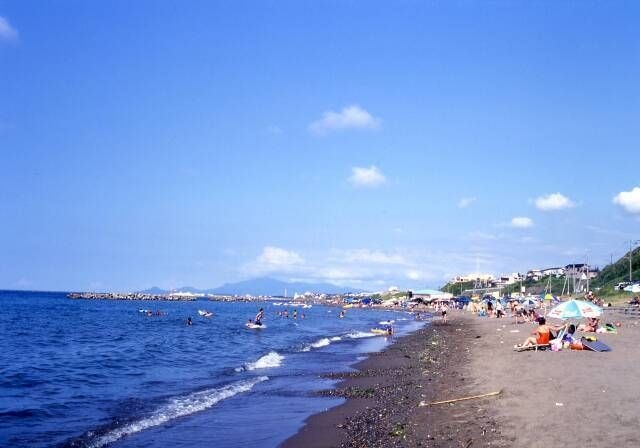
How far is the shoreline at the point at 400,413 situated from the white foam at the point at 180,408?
320 cm

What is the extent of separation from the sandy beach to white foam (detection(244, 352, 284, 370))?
5.44 metres

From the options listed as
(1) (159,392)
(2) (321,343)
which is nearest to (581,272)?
(2) (321,343)

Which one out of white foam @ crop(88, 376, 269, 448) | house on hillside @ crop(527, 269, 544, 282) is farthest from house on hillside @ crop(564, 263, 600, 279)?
white foam @ crop(88, 376, 269, 448)

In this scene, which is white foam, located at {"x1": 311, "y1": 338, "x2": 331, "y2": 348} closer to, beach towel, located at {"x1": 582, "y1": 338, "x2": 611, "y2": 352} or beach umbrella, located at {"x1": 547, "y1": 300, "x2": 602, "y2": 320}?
beach umbrella, located at {"x1": 547, "y1": 300, "x2": 602, "y2": 320}

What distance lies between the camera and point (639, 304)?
42719 mm

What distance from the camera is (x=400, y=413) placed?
41.0 ft

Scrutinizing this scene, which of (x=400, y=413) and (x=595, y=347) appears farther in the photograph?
(x=595, y=347)

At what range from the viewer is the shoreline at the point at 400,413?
9875 mm

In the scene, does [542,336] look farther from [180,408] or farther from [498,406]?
[180,408]

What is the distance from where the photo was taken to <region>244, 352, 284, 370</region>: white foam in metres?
23.6

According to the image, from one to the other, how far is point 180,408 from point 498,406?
28.0 feet

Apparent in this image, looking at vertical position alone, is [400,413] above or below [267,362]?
above

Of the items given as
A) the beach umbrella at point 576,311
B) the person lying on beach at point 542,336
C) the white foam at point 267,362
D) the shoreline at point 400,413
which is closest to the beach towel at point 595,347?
the person lying on beach at point 542,336

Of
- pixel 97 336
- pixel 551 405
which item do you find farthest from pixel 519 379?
pixel 97 336
